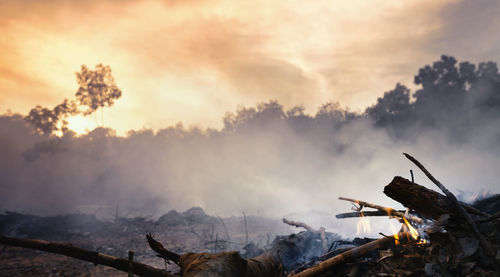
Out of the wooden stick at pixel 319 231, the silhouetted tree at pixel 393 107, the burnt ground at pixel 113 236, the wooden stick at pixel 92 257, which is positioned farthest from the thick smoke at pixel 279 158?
the wooden stick at pixel 92 257

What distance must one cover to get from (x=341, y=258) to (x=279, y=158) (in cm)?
3586

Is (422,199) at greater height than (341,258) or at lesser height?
greater

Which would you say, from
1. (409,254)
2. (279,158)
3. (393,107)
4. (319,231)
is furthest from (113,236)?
(393,107)

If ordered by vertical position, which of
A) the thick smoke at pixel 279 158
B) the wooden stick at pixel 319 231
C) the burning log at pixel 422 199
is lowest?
the wooden stick at pixel 319 231

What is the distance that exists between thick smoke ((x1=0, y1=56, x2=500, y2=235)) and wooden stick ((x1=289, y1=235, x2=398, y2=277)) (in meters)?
16.1

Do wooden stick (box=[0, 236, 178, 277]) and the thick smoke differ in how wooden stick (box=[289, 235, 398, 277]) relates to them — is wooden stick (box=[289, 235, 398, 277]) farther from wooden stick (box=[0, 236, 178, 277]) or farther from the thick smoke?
the thick smoke

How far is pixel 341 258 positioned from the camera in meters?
3.22

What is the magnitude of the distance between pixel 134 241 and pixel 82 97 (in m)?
30.2

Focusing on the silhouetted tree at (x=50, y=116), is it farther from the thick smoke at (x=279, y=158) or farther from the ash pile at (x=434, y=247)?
the ash pile at (x=434, y=247)

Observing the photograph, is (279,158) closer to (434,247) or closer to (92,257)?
(434,247)

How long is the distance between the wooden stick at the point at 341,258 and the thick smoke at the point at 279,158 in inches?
633

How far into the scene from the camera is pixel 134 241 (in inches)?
626

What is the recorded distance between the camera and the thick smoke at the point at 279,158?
71.4 ft

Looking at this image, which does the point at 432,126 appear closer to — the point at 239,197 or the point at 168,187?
the point at 239,197
